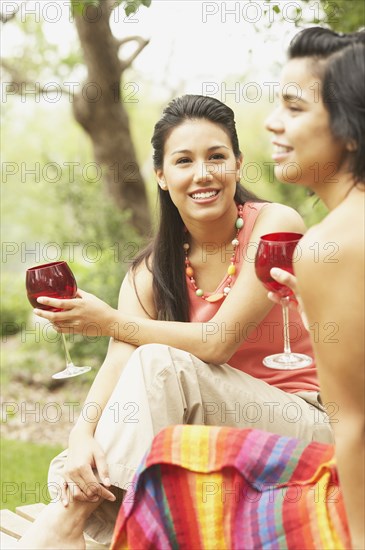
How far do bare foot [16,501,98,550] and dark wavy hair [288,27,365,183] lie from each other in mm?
1519

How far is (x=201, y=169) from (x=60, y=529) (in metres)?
1.44

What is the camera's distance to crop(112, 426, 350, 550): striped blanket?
2.26m

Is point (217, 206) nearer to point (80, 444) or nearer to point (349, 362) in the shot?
point (80, 444)

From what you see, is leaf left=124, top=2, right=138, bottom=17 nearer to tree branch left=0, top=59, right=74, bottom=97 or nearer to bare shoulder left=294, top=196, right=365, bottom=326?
bare shoulder left=294, top=196, right=365, bottom=326

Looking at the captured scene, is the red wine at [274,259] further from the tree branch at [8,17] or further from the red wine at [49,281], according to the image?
the tree branch at [8,17]

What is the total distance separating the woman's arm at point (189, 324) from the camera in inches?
126

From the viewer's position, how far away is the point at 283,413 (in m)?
3.07

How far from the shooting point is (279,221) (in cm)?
337

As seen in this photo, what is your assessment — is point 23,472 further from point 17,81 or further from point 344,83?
point 17,81

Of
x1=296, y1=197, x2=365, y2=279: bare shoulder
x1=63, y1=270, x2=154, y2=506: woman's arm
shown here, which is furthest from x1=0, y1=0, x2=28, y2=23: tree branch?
x1=296, y1=197, x2=365, y2=279: bare shoulder

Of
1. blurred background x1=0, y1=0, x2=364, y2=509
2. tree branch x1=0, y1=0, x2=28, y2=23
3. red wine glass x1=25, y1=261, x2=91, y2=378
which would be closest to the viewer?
red wine glass x1=25, y1=261, x2=91, y2=378

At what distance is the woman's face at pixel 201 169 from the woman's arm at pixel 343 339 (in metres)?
1.38

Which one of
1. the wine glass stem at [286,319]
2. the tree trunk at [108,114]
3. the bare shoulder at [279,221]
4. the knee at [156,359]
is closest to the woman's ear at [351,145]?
the wine glass stem at [286,319]

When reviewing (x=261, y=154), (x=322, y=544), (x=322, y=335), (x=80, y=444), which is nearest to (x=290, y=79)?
Answer: (x=322, y=335)
